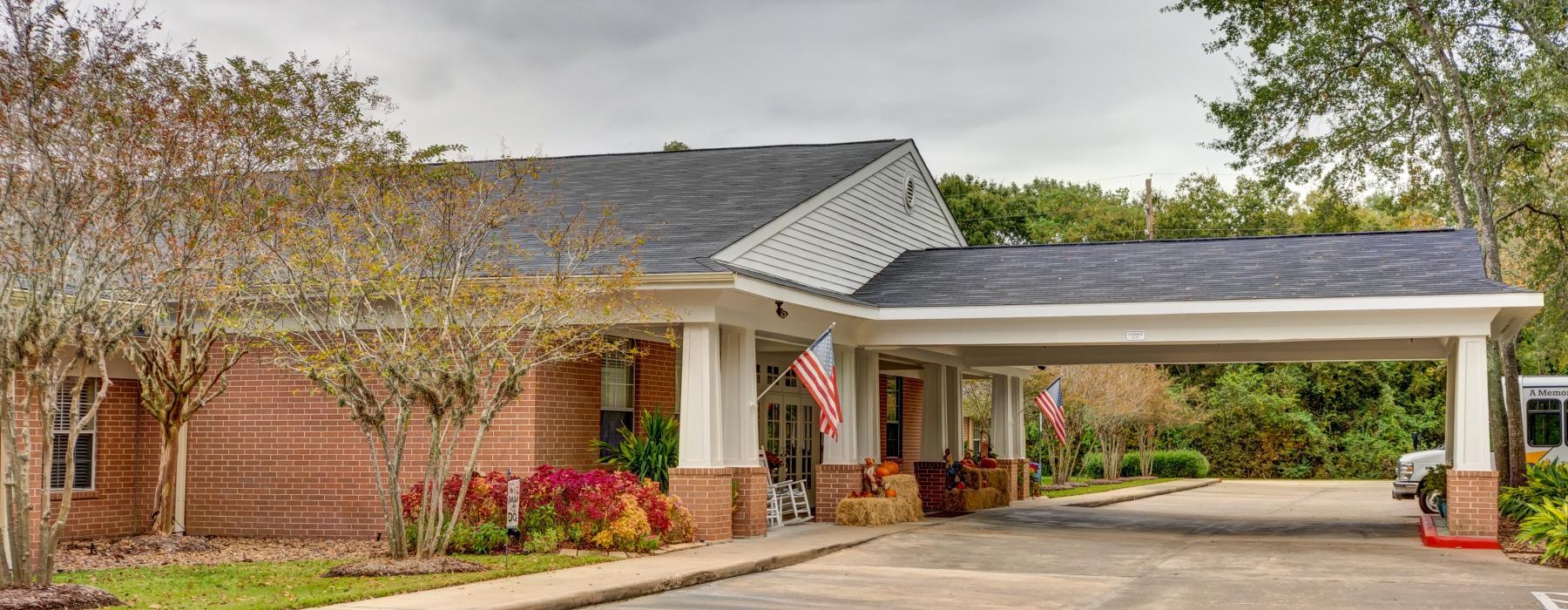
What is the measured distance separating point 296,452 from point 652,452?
4.80 m

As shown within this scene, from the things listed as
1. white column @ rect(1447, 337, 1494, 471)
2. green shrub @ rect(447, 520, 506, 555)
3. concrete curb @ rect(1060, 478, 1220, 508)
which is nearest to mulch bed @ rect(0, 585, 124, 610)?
green shrub @ rect(447, 520, 506, 555)

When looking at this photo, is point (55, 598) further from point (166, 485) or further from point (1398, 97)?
point (1398, 97)

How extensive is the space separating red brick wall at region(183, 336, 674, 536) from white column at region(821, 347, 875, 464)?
14.1ft

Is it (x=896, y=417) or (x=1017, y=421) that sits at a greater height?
(x=896, y=417)

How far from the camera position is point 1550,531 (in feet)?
56.9

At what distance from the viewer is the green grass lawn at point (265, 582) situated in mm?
12203

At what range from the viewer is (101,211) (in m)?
12.3

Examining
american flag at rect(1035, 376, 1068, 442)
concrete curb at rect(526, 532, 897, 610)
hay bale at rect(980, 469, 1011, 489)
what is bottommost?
concrete curb at rect(526, 532, 897, 610)

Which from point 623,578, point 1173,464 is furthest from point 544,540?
point 1173,464

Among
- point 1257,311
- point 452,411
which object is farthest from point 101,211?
point 1257,311

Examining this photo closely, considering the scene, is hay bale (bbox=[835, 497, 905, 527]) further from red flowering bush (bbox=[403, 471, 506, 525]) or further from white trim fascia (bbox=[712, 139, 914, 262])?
red flowering bush (bbox=[403, 471, 506, 525])

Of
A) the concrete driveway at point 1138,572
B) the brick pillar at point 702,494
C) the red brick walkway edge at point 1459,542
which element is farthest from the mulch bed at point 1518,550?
the brick pillar at point 702,494

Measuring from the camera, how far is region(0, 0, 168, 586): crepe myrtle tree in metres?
11.7

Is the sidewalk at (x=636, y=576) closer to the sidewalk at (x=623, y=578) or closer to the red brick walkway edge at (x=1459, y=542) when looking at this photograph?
the sidewalk at (x=623, y=578)
